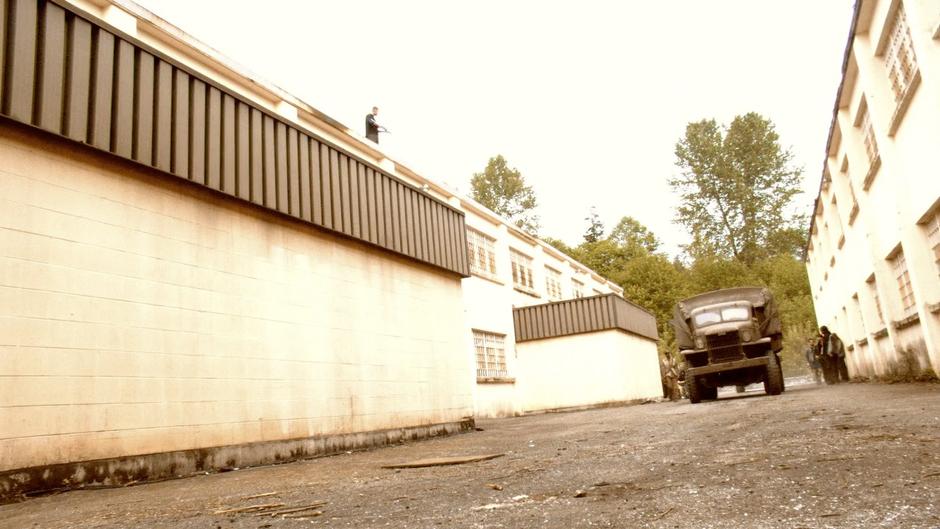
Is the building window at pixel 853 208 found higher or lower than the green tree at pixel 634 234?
lower

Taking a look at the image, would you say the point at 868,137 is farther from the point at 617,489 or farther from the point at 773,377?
the point at 617,489

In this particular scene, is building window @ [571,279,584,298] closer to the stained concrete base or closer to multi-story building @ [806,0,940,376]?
multi-story building @ [806,0,940,376]

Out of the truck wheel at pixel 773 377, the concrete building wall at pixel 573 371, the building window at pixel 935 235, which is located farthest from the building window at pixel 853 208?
the concrete building wall at pixel 573 371

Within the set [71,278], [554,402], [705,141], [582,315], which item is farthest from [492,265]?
[705,141]

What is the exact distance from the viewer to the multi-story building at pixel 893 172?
30.9 feet

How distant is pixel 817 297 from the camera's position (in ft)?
109

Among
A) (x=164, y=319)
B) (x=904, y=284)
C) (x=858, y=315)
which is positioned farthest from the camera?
(x=858, y=315)

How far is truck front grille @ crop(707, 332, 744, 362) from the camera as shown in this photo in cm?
1480

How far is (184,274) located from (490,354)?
48.2ft

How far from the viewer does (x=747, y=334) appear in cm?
1503

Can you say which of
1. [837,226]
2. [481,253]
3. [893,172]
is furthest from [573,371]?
[893,172]

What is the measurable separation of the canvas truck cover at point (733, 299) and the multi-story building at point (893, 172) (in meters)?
2.41

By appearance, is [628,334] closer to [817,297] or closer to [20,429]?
[817,297]

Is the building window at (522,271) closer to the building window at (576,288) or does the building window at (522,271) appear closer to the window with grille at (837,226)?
the building window at (576,288)
